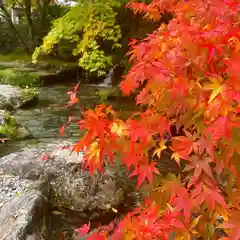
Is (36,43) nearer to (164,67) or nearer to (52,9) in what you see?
(52,9)

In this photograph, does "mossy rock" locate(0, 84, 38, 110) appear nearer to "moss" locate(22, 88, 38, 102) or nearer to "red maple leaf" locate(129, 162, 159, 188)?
"moss" locate(22, 88, 38, 102)

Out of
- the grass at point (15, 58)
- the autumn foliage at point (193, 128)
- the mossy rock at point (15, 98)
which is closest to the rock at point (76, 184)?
the autumn foliage at point (193, 128)

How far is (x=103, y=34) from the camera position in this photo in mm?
6293

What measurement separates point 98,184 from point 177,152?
3.16 meters

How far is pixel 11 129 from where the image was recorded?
8.41 meters

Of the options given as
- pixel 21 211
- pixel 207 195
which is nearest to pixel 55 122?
pixel 21 211

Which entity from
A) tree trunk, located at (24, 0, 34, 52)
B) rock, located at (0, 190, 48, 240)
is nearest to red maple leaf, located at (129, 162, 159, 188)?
rock, located at (0, 190, 48, 240)

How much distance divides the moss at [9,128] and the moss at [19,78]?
583 centimetres

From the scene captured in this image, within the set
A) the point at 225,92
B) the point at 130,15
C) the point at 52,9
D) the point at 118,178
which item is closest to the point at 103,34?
the point at 118,178

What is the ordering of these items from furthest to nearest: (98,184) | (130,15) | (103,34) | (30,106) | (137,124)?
1. (130,15)
2. (30,106)
3. (103,34)
4. (98,184)
5. (137,124)

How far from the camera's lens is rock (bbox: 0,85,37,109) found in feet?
36.5

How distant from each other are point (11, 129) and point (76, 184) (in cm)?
377

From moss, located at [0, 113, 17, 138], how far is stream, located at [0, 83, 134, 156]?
0.76 feet

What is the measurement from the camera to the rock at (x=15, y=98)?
11125mm
